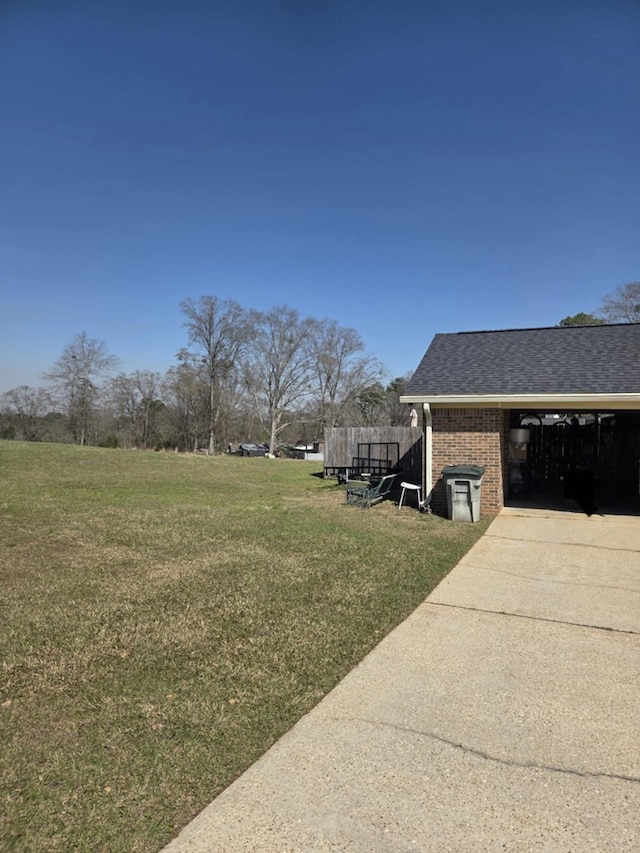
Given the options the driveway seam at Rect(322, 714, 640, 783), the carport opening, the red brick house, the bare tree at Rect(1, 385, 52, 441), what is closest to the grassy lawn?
the driveway seam at Rect(322, 714, 640, 783)

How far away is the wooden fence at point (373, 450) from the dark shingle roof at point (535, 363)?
14.1ft

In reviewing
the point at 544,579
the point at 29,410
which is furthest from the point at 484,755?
the point at 29,410

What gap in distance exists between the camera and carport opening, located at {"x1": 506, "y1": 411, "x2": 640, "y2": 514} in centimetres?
1298

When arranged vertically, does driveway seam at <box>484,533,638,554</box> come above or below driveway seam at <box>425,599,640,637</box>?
above

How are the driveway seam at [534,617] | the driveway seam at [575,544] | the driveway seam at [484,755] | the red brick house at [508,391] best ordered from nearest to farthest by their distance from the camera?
the driveway seam at [484,755] → the driveway seam at [534,617] → the driveway seam at [575,544] → the red brick house at [508,391]

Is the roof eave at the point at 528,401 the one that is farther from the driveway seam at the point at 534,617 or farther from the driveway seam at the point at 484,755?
the driveway seam at the point at 484,755

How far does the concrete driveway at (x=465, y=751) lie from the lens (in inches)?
88.7

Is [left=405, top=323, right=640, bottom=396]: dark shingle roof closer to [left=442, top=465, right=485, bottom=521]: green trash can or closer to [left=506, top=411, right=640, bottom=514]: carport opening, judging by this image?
[left=442, top=465, right=485, bottom=521]: green trash can

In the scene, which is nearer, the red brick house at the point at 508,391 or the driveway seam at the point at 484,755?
the driveway seam at the point at 484,755

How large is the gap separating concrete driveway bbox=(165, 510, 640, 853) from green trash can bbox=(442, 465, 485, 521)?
4.81 metres

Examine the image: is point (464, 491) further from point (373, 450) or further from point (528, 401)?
point (373, 450)

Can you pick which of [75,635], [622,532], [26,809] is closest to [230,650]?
[75,635]

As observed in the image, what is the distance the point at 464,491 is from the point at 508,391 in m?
2.24

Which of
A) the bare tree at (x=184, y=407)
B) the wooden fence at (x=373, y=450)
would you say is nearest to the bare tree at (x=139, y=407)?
the bare tree at (x=184, y=407)
